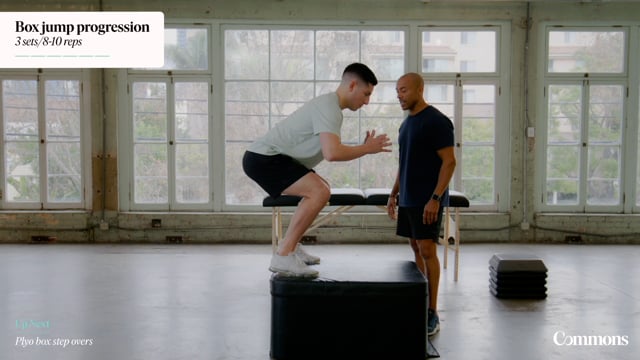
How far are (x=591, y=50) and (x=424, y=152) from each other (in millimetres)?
5510

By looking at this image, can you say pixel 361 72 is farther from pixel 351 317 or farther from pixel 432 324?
pixel 432 324

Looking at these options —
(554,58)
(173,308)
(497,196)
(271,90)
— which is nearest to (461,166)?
(497,196)

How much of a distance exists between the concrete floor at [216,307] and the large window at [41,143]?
49.9 inches

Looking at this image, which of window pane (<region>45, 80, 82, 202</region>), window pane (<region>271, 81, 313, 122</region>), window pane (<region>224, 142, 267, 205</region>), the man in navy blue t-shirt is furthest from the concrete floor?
window pane (<region>271, 81, 313, 122</region>)

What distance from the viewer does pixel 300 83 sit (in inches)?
314

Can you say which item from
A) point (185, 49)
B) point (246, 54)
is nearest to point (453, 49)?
point (246, 54)

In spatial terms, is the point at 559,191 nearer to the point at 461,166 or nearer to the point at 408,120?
the point at 461,166

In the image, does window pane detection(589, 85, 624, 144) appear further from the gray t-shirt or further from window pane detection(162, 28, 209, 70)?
the gray t-shirt

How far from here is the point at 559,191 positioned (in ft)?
26.5

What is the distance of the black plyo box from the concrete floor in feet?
0.95

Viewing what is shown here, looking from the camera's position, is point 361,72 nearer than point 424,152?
Yes

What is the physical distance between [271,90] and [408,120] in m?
4.39

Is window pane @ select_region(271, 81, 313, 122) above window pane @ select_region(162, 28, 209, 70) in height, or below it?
below

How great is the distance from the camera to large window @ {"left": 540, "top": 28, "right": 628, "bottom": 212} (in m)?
7.97
